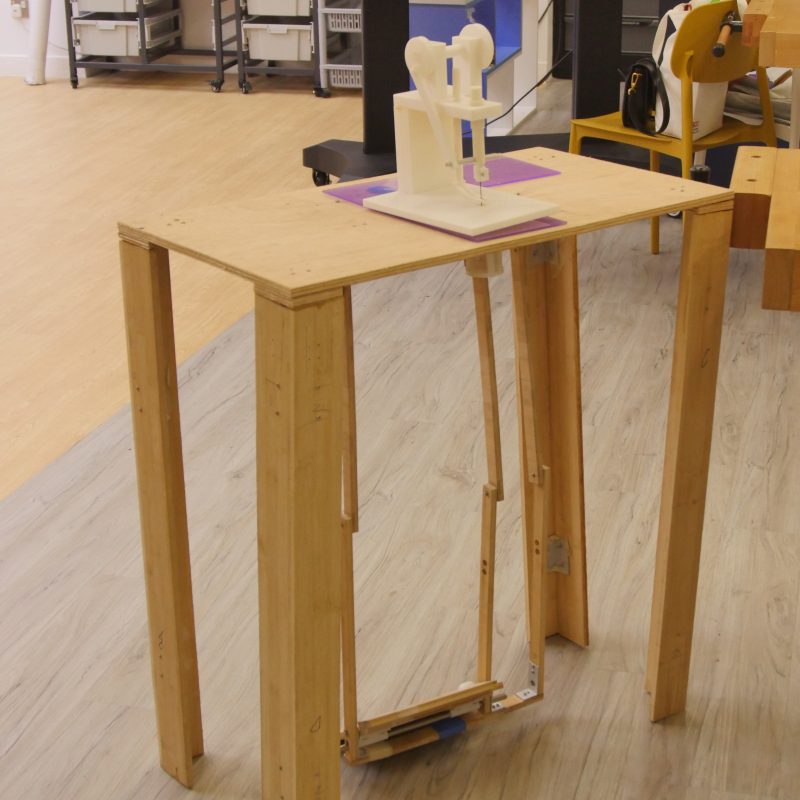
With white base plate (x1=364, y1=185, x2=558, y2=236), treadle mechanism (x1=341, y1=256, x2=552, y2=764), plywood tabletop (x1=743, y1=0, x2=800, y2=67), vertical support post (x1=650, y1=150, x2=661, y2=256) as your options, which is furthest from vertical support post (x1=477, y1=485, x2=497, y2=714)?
vertical support post (x1=650, y1=150, x2=661, y2=256)

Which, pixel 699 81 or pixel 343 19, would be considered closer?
pixel 699 81

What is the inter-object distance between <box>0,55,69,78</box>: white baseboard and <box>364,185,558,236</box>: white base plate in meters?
5.93

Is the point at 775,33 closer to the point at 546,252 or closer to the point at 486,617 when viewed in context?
the point at 546,252

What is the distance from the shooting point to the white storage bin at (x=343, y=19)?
6.09m

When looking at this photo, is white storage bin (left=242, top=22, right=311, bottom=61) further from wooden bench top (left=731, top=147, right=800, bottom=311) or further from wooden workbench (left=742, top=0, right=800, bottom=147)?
wooden bench top (left=731, top=147, right=800, bottom=311)

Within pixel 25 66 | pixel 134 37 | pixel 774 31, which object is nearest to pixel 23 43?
pixel 25 66

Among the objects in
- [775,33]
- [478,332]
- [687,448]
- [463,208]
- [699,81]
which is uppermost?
[775,33]

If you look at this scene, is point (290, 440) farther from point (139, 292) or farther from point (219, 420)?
point (219, 420)

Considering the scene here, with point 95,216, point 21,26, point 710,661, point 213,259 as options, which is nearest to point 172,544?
point 213,259

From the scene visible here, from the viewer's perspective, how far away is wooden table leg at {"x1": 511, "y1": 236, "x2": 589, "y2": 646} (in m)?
1.70

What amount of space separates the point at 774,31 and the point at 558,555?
3.71 feet

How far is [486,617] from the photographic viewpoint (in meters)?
1.76

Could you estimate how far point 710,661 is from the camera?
1949 mm

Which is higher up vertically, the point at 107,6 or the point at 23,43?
the point at 107,6
